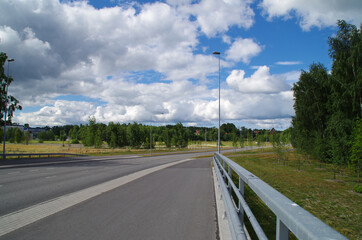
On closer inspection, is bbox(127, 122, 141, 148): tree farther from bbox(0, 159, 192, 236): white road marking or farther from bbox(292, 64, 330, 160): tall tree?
bbox(0, 159, 192, 236): white road marking

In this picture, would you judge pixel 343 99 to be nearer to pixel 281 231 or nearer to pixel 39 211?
pixel 39 211

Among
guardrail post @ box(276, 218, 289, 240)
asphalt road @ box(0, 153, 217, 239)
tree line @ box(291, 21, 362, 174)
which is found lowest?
asphalt road @ box(0, 153, 217, 239)

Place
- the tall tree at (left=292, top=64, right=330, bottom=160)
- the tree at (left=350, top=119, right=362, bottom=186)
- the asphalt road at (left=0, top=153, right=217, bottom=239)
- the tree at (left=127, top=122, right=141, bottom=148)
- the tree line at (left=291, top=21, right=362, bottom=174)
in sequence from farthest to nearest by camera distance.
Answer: the tree at (left=127, top=122, right=141, bottom=148) < the tall tree at (left=292, top=64, right=330, bottom=160) < the tree line at (left=291, top=21, right=362, bottom=174) < the tree at (left=350, top=119, right=362, bottom=186) < the asphalt road at (left=0, top=153, right=217, bottom=239)

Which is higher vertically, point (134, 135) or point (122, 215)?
point (134, 135)

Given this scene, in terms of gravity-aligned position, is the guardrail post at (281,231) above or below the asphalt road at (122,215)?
above

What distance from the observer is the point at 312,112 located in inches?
1656

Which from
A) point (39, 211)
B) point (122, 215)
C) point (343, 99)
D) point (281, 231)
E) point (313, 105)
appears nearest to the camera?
point (281, 231)

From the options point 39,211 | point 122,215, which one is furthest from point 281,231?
point 39,211

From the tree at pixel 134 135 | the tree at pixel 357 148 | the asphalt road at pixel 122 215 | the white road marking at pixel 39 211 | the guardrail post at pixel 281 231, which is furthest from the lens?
the tree at pixel 134 135

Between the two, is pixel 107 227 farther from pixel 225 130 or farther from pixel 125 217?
pixel 225 130

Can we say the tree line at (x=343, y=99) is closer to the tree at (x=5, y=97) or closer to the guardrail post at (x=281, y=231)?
the guardrail post at (x=281, y=231)

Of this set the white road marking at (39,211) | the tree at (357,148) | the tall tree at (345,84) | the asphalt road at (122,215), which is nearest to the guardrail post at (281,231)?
the asphalt road at (122,215)

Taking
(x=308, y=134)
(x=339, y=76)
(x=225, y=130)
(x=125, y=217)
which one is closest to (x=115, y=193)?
(x=125, y=217)

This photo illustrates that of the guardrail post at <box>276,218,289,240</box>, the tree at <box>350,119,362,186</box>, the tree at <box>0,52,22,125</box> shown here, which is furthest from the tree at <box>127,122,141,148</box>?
the guardrail post at <box>276,218,289,240</box>
